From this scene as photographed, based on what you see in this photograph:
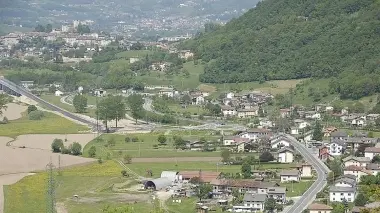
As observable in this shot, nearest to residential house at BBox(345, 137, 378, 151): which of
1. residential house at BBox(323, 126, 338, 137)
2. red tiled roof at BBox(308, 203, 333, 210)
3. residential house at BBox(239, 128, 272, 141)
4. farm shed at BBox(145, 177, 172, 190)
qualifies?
residential house at BBox(323, 126, 338, 137)

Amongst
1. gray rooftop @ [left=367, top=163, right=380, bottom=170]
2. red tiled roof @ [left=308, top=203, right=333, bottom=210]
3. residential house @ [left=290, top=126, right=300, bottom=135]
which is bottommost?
red tiled roof @ [left=308, top=203, right=333, bottom=210]

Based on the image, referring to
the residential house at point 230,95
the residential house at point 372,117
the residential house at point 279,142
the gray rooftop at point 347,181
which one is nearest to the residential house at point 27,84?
the residential house at point 230,95

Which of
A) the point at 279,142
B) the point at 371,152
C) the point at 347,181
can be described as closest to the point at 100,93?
the point at 279,142

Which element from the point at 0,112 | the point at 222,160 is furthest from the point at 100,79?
the point at 222,160

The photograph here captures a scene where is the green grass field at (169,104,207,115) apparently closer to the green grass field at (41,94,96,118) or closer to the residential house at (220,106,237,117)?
the residential house at (220,106,237,117)

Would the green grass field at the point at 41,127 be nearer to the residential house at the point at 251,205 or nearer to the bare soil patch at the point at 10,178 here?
the bare soil patch at the point at 10,178

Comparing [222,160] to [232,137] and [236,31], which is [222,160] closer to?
[232,137]

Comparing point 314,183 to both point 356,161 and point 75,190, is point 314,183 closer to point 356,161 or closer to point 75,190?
point 356,161
